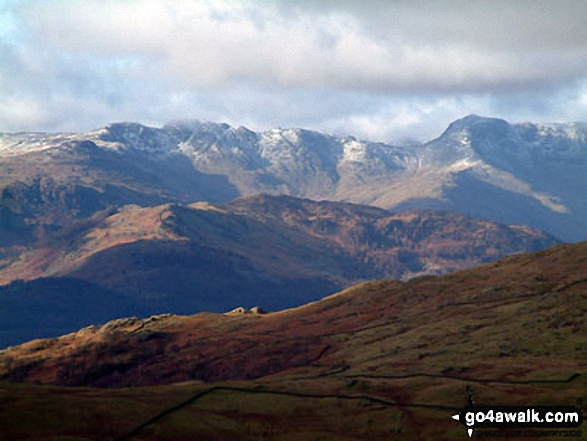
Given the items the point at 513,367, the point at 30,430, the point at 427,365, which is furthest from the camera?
the point at 427,365

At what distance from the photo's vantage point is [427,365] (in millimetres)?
189750

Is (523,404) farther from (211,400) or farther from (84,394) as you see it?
(84,394)

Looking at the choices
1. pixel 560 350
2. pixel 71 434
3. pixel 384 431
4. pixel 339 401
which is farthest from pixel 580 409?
pixel 560 350

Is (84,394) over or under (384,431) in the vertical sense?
over

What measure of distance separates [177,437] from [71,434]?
43.8 feet

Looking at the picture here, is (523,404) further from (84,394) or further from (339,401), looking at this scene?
(84,394)

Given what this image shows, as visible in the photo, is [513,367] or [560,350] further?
[560,350]

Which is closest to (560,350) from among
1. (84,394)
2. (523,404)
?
(523,404)

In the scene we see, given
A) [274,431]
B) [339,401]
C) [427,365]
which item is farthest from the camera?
[427,365]

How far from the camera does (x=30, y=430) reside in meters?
108

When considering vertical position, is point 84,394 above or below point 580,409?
above

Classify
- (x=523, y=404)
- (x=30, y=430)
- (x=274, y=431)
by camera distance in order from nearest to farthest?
(x=30, y=430)
(x=274, y=431)
(x=523, y=404)

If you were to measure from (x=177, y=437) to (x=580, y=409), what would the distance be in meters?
53.2

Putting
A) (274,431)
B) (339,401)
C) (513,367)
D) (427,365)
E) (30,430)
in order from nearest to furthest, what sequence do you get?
(30,430), (274,431), (339,401), (513,367), (427,365)
